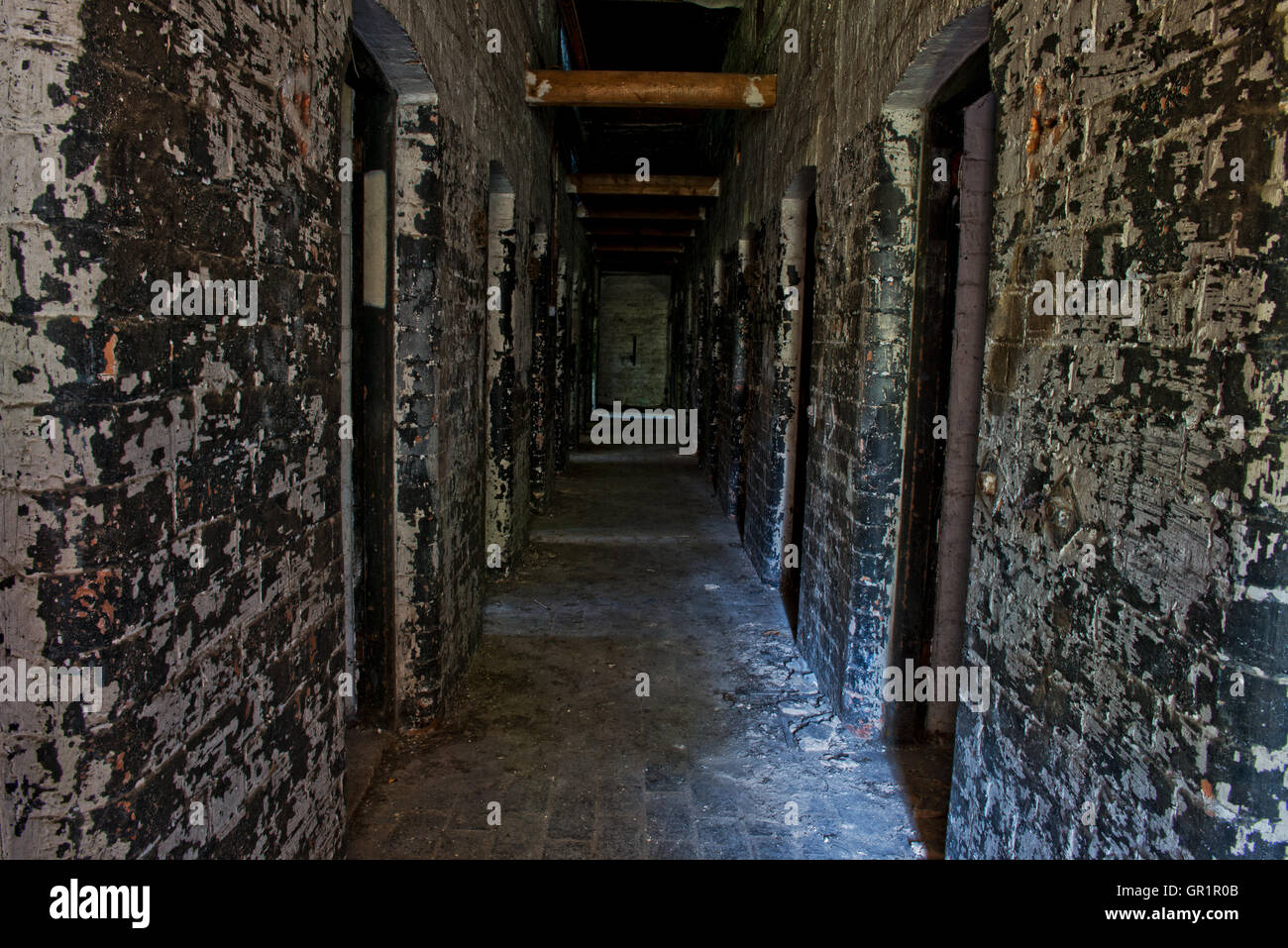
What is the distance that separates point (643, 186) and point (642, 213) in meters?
1.78

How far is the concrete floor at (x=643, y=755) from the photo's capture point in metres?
2.84

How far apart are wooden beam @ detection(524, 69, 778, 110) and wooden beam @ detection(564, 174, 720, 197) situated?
3.08 meters

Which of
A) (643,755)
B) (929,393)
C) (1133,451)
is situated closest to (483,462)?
(643,755)

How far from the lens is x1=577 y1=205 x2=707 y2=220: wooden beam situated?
10953 millimetres

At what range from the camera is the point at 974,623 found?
2.34 meters

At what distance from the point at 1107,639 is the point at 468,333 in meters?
3.31

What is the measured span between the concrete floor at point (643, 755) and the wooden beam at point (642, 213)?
6.80 meters

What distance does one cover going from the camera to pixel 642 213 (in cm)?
1095

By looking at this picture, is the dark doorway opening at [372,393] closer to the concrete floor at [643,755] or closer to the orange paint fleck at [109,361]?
the concrete floor at [643,755]

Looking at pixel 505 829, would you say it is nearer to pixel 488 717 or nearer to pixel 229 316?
pixel 488 717

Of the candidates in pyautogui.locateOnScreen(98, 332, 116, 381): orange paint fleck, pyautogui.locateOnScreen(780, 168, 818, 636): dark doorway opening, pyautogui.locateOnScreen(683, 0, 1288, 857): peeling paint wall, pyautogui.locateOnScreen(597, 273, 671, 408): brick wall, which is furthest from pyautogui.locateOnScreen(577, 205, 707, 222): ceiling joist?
pyautogui.locateOnScreen(98, 332, 116, 381): orange paint fleck

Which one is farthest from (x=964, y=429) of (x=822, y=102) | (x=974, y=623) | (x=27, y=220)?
(x=27, y=220)

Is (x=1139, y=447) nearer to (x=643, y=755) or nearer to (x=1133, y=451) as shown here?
(x=1133, y=451)

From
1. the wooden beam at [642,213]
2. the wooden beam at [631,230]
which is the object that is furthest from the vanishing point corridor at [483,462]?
the wooden beam at [631,230]
